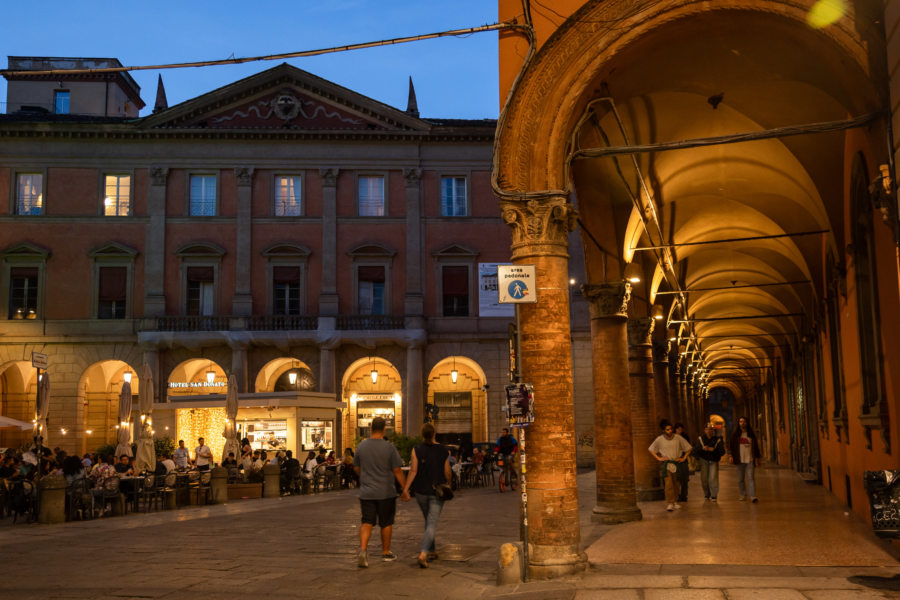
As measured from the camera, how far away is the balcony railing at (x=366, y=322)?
3678 centimetres

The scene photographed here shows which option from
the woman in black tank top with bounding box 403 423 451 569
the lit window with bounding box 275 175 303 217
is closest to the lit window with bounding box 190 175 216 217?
the lit window with bounding box 275 175 303 217

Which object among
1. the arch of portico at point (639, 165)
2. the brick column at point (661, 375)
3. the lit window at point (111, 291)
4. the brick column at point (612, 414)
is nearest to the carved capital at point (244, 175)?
the lit window at point (111, 291)

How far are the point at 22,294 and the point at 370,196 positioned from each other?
1461cm

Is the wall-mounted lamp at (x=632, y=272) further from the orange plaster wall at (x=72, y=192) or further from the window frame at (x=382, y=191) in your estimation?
the orange plaster wall at (x=72, y=192)

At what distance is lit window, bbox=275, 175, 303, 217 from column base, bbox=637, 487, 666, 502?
77.9 ft

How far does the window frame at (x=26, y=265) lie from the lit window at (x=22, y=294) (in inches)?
4.3

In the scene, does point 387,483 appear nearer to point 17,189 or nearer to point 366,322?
point 366,322

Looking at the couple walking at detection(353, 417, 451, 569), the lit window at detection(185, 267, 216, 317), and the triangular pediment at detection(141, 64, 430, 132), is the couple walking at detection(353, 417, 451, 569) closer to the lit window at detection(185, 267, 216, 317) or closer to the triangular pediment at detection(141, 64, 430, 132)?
the lit window at detection(185, 267, 216, 317)

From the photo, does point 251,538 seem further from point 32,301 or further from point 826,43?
point 32,301

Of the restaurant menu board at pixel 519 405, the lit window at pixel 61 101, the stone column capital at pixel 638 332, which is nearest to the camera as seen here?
the restaurant menu board at pixel 519 405

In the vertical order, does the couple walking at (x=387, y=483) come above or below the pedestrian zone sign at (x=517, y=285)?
below

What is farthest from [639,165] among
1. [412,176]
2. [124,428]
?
[412,176]

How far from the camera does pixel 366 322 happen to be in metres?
36.8

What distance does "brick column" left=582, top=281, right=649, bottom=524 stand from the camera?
1348cm
